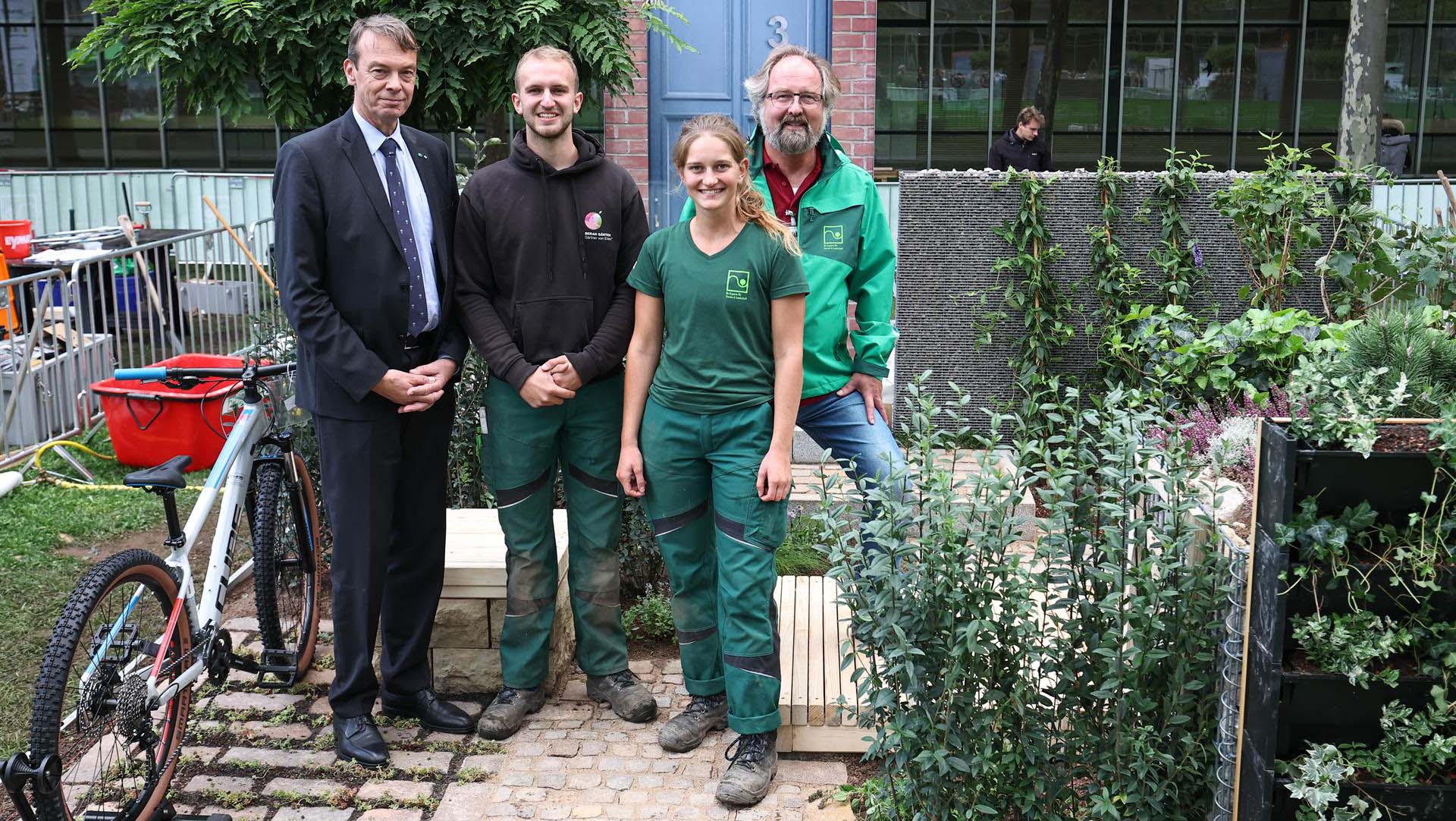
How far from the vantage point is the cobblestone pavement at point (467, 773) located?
371 centimetres

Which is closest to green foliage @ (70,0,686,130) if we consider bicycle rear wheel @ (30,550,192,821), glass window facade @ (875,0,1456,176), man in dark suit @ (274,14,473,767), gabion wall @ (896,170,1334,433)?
gabion wall @ (896,170,1334,433)

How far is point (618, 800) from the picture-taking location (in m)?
3.75

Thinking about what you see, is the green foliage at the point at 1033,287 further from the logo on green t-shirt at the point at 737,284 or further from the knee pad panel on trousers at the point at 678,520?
the logo on green t-shirt at the point at 737,284

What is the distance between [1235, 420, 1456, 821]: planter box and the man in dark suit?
233 cm

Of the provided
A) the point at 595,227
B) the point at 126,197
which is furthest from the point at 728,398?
the point at 126,197

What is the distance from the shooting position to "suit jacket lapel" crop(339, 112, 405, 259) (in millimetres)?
3803

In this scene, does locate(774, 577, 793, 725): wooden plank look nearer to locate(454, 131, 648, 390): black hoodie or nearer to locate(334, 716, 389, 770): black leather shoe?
locate(454, 131, 648, 390): black hoodie

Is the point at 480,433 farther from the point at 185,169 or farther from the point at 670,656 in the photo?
the point at 185,169

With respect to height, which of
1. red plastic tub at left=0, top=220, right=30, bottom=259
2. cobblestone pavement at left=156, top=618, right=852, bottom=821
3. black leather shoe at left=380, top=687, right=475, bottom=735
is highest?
red plastic tub at left=0, top=220, right=30, bottom=259

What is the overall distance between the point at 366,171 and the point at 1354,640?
9.32 ft

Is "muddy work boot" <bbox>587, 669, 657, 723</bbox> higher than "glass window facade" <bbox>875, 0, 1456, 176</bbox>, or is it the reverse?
"glass window facade" <bbox>875, 0, 1456, 176</bbox>

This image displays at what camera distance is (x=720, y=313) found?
12.1 feet

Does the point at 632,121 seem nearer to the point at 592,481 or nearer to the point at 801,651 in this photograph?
the point at 592,481

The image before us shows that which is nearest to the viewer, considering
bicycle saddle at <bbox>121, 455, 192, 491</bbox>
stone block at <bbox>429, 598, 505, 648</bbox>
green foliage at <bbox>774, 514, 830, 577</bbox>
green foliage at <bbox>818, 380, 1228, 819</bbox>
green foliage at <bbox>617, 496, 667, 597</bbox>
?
green foliage at <bbox>818, 380, 1228, 819</bbox>
